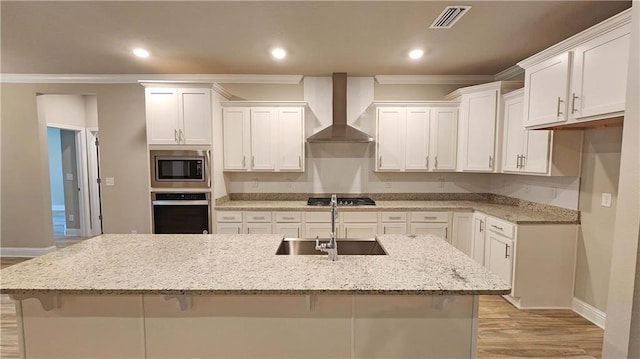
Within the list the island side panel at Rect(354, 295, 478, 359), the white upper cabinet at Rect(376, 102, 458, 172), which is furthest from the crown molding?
the island side panel at Rect(354, 295, 478, 359)

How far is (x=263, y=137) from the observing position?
3975 mm

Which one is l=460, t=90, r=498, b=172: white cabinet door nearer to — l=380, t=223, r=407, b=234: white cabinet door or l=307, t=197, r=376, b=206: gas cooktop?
l=380, t=223, r=407, b=234: white cabinet door

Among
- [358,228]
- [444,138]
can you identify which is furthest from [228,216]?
[444,138]

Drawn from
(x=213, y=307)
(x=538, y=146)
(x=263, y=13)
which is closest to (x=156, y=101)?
(x=263, y=13)

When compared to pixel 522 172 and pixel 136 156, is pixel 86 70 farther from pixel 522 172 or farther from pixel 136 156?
pixel 522 172

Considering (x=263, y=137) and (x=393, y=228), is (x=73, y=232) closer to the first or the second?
(x=263, y=137)

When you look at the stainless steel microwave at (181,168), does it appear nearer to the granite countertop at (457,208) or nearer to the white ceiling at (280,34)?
the granite countertop at (457,208)

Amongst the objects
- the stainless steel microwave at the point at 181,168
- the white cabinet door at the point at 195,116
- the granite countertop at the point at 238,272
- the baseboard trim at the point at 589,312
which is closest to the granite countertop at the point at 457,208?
the stainless steel microwave at the point at 181,168

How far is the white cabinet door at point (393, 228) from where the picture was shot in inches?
148

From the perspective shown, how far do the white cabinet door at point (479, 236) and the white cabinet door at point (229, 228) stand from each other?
2.97m

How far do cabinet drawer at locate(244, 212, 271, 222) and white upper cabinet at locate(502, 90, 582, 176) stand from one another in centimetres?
298

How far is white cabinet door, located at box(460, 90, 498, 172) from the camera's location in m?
3.55

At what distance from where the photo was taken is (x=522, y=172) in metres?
3.21

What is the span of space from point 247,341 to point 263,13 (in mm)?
2416
